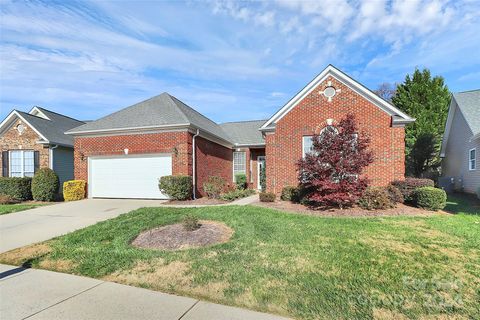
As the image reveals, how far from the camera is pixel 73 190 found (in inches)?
559

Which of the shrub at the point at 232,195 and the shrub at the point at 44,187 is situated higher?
the shrub at the point at 44,187

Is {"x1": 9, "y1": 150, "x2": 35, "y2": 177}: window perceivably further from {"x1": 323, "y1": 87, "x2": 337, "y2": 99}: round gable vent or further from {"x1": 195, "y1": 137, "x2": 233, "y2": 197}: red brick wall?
{"x1": 323, "y1": 87, "x2": 337, "y2": 99}: round gable vent

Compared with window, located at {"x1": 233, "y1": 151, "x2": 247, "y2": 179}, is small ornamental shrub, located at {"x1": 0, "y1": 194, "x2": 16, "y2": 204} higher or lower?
lower

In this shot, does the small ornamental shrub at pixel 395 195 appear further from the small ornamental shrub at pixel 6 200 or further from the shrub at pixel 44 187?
the small ornamental shrub at pixel 6 200

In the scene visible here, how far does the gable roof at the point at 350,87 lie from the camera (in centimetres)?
1188

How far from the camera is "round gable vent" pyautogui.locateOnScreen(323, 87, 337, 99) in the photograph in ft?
42.0

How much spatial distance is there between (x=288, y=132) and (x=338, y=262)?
9.39 metres

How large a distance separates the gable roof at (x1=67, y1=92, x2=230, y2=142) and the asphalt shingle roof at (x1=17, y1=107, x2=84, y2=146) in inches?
116

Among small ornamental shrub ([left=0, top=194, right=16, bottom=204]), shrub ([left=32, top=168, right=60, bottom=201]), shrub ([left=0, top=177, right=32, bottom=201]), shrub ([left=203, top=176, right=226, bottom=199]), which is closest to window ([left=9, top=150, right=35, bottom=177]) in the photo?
shrub ([left=0, top=177, right=32, bottom=201])

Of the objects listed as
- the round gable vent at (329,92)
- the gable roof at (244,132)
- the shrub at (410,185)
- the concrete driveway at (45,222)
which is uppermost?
the round gable vent at (329,92)

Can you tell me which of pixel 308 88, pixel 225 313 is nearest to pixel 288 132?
pixel 308 88

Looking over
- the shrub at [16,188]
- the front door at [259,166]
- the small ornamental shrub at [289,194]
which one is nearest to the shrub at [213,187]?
the small ornamental shrub at [289,194]

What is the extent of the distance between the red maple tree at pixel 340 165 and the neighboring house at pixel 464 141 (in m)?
7.79

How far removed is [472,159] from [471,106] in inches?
132
